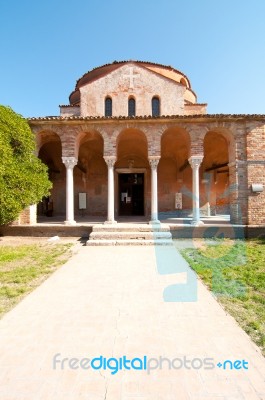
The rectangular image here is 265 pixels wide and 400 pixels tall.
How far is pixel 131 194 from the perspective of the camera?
17.7 meters

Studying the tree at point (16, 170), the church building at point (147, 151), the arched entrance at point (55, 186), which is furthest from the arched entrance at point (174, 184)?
the tree at point (16, 170)

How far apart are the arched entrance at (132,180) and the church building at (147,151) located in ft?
0.25

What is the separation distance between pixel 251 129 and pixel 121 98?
878 centimetres

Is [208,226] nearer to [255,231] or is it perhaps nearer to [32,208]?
[255,231]

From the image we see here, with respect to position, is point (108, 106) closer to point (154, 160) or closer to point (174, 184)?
point (154, 160)

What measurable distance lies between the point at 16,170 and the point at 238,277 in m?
8.74

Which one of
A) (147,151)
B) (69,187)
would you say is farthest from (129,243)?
(147,151)

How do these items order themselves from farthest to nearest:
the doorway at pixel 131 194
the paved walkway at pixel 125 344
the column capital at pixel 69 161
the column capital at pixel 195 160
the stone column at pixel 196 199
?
the doorway at pixel 131 194 < the column capital at pixel 69 161 < the column capital at pixel 195 160 < the stone column at pixel 196 199 < the paved walkway at pixel 125 344

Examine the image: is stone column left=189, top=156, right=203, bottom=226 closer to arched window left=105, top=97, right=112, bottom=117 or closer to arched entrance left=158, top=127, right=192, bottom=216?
arched entrance left=158, top=127, right=192, bottom=216

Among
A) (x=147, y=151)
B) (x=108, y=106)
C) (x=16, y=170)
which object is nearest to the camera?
(x=16, y=170)

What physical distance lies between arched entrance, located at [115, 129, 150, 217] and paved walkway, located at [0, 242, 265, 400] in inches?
479

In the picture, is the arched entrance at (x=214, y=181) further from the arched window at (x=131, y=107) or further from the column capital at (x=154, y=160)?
the column capital at (x=154, y=160)

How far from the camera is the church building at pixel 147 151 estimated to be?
11070 millimetres

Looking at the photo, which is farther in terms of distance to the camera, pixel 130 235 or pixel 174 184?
pixel 174 184
